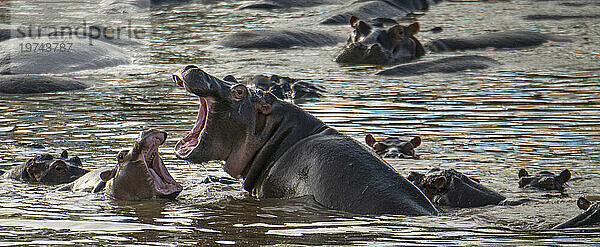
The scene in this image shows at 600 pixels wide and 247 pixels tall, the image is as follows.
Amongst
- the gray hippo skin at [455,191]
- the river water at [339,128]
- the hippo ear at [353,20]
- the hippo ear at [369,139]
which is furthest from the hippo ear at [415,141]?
the hippo ear at [353,20]

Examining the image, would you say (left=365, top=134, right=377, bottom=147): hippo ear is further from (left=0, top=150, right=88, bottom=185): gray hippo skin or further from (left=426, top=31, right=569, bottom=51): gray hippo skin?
(left=426, top=31, right=569, bottom=51): gray hippo skin

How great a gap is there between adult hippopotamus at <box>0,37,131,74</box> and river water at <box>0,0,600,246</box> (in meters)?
0.34

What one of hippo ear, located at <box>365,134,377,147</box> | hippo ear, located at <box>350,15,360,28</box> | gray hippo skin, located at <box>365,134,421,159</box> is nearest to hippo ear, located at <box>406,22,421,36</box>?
hippo ear, located at <box>350,15,360,28</box>

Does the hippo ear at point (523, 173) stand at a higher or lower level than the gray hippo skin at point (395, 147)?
higher

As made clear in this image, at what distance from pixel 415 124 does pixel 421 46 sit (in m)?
5.67

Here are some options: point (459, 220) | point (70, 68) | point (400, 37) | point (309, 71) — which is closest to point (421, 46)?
point (400, 37)

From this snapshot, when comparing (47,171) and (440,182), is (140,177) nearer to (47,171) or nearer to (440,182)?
(47,171)

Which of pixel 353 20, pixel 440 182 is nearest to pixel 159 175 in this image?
pixel 440 182

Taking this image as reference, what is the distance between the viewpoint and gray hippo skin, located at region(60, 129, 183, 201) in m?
5.06

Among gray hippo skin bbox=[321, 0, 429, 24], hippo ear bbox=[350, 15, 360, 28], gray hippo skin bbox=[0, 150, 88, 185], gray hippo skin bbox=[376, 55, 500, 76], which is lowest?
gray hippo skin bbox=[321, 0, 429, 24]

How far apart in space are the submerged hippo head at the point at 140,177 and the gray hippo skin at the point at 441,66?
5.92 metres

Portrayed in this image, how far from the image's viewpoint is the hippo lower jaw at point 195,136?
16.9ft

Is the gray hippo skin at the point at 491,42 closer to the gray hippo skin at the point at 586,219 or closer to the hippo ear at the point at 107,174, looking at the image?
the hippo ear at the point at 107,174

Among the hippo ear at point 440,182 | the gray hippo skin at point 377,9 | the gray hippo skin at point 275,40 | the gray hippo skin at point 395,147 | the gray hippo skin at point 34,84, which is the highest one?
the hippo ear at point 440,182
